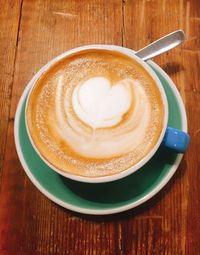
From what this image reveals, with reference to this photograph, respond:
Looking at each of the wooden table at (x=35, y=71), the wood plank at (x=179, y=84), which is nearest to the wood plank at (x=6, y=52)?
the wooden table at (x=35, y=71)

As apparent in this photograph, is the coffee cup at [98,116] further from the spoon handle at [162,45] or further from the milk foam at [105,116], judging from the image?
the spoon handle at [162,45]

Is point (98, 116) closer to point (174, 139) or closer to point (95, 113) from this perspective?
point (95, 113)

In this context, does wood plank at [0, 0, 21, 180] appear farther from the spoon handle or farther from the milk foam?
the spoon handle

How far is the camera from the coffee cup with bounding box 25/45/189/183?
642mm

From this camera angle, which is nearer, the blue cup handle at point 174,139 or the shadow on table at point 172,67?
the blue cup handle at point 174,139

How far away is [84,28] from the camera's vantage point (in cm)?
87

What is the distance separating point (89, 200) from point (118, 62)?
0.90 ft

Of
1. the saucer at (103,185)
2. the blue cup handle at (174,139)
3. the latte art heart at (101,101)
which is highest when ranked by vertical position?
the latte art heart at (101,101)

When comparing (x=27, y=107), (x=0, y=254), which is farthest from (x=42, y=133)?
(x=0, y=254)

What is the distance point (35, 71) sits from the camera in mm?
832

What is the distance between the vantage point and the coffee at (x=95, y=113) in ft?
2.11

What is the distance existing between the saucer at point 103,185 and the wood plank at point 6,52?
9 cm

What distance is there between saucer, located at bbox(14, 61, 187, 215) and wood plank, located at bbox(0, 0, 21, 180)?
0.09 meters

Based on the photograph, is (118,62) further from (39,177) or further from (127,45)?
(39,177)
